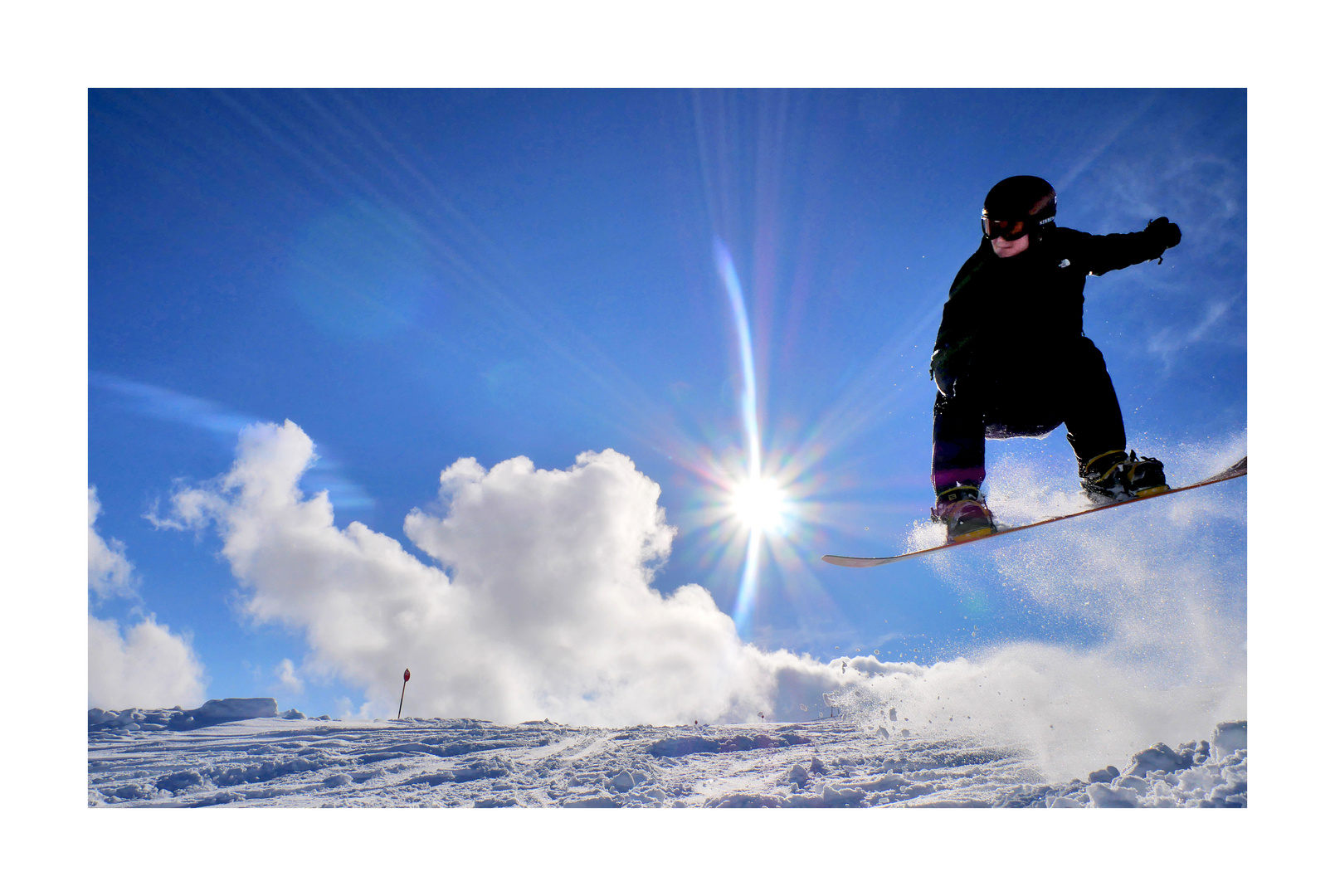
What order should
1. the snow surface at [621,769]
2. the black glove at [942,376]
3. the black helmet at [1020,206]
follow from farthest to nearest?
1. the snow surface at [621,769]
2. the black glove at [942,376]
3. the black helmet at [1020,206]

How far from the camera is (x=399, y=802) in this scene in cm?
625

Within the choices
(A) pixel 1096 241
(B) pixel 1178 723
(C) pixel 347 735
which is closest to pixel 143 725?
(C) pixel 347 735

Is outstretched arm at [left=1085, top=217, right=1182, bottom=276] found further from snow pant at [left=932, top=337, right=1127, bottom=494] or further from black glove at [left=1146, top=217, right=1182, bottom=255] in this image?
snow pant at [left=932, top=337, right=1127, bottom=494]

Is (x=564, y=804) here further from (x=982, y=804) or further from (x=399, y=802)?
(x=982, y=804)

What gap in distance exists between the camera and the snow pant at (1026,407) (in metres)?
3.18

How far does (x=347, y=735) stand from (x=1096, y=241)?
12377 millimetres

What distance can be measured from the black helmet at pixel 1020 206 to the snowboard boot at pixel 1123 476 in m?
1.50

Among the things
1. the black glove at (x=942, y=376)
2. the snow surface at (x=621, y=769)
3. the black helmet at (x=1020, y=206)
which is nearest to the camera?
the black helmet at (x=1020, y=206)

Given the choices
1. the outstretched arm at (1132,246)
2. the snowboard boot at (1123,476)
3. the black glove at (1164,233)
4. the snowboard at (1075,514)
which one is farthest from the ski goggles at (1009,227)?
the snowboard at (1075,514)

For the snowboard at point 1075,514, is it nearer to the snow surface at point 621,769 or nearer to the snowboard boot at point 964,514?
the snowboard boot at point 964,514

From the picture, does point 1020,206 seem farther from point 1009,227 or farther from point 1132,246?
point 1132,246

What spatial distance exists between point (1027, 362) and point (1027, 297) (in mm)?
413

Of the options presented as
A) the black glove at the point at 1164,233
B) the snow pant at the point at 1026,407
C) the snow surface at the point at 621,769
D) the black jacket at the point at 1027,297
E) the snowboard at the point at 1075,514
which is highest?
the black glove at the point at 1164,233

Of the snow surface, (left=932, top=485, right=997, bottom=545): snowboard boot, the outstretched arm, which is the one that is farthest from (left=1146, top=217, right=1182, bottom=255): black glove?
the snow surface
